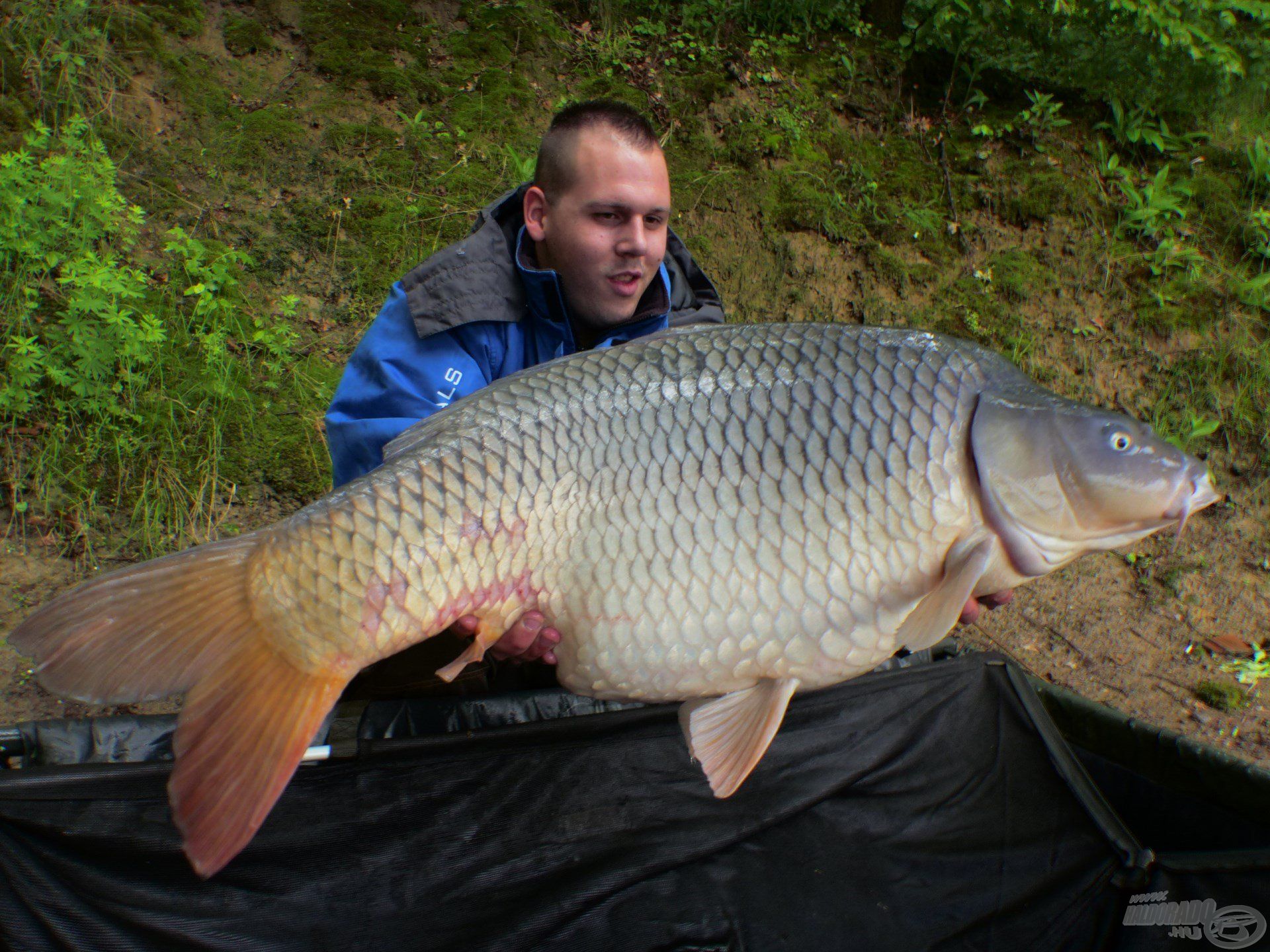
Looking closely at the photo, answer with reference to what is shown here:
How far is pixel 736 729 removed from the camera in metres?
1.00

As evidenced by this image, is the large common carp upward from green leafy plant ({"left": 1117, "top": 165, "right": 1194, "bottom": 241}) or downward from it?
downward

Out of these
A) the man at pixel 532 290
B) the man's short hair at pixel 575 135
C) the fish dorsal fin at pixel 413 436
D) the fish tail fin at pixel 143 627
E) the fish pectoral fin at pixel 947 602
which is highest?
the man's short hair at pixel 575 135

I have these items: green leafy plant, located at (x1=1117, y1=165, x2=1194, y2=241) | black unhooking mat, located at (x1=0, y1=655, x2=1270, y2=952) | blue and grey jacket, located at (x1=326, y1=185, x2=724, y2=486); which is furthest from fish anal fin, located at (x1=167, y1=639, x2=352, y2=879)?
green leafy plant, located at (x1=1117, y1=165, x2=1194, y2=241)

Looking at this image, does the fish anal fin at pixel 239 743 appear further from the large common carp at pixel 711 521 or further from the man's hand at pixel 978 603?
the man's hand at pixel 978 603

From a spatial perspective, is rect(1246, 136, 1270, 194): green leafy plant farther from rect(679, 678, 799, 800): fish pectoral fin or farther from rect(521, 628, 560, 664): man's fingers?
rect(521, 628, 560, 664): man's fingers

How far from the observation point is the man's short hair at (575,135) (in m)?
1.59

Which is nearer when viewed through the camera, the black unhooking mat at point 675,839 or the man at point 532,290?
the black unhooking mat at point 675,839

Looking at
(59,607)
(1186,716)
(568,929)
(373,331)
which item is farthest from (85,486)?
(1186,716)

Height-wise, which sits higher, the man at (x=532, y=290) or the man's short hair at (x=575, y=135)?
the man's short hair at (x=575, y=135)

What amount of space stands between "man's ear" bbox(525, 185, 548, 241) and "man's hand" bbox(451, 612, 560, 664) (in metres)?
0.86

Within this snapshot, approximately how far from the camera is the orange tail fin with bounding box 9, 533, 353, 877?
795mm

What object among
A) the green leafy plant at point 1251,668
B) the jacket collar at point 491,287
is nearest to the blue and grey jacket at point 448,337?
the jacket collar at point 491,287

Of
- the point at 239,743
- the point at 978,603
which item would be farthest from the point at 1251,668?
the point at 239,743

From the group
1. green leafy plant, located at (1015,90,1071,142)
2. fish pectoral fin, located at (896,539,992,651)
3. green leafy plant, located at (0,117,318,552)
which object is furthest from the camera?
green leafy plant, located at (1015,90,1071,142)
